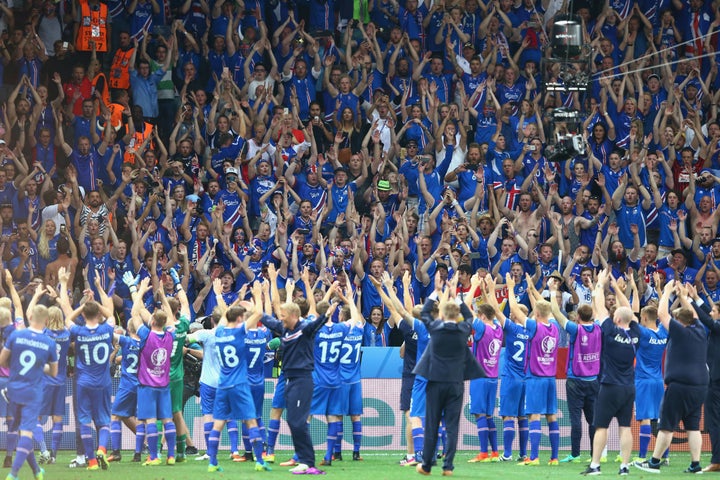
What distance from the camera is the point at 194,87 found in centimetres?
2720

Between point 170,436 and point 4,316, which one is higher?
point 4,316

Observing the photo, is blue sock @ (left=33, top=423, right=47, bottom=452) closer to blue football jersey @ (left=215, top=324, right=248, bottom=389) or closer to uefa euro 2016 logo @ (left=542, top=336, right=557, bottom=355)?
blue football jersey @ (left=215, top=324, right=248, bottom=389)

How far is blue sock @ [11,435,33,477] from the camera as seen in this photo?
48.0 ft

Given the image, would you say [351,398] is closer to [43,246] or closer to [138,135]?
[43,246]

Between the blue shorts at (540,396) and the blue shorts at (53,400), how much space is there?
261 inches

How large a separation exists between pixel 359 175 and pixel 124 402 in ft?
31.0

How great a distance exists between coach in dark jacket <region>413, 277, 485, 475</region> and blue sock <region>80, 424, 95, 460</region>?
4.53 m

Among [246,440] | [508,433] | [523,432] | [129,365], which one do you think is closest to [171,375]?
[129,365]

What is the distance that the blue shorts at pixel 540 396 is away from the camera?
18.2m

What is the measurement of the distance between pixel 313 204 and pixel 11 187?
231 inches

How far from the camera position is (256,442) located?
55.0 feet

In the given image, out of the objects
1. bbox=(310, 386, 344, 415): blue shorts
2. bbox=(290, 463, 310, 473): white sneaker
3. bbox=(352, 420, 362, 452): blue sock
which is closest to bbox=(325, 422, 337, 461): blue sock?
bbox=(310, 386, 344, 415): blue shorts

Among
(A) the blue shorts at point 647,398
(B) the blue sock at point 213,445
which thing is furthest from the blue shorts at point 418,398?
(A) the blue shorts at point 647,398

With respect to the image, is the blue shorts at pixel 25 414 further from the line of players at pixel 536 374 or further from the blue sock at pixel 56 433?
the line of players at pixel 536 374
